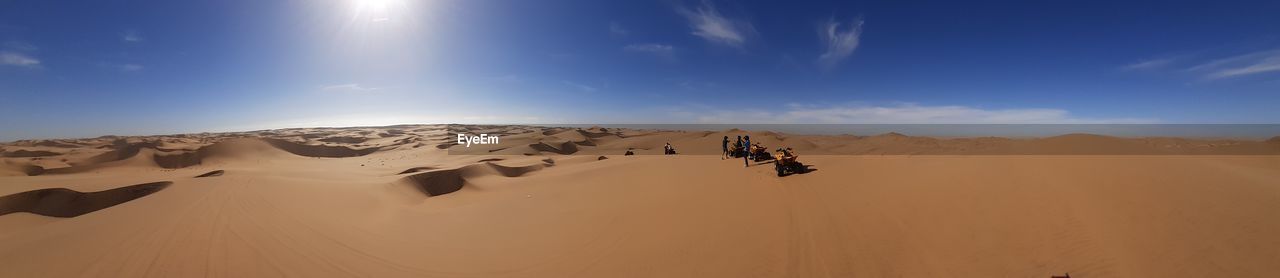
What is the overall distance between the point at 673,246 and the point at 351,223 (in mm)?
5836

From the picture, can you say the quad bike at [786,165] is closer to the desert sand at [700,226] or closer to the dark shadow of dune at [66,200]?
the desert sand at [700,226]

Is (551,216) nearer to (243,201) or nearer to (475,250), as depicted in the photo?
(475,250)

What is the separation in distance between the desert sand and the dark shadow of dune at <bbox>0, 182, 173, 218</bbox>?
4 cm

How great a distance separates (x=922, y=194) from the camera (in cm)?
859

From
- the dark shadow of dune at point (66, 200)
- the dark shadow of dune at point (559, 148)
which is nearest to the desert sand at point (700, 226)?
the dark shadow of dune at point (66, 200)

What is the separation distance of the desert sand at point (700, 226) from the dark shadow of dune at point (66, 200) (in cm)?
4

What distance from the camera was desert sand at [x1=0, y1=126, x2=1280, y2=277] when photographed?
527cm

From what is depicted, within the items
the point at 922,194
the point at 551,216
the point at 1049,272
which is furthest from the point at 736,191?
the point at 1049,272

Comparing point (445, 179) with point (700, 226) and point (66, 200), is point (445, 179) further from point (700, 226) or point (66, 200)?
point (700, 226)

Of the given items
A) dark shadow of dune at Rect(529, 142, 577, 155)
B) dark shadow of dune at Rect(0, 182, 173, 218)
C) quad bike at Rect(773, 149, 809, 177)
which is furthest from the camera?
dark shadow of dune at Rect(529, 142, 577, 155)

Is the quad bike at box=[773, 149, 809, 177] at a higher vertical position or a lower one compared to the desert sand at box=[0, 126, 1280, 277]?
higher

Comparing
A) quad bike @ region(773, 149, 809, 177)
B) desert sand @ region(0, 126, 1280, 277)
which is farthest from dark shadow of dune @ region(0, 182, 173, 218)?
quad bike @ region(773, 149, 809, 177)

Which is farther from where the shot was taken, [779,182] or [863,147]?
[863,147]

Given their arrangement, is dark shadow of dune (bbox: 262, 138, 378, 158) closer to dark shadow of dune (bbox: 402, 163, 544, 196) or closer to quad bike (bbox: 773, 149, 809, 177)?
dark shadow of dune (bbox: 402, 163, 544, 196)
